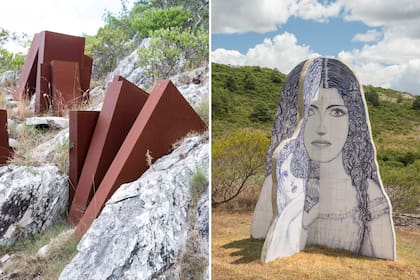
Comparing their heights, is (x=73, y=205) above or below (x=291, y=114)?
below

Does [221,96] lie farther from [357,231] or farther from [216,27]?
[357,231]

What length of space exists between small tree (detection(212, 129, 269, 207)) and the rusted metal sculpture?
7.67 feet

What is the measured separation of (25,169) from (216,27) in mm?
4015

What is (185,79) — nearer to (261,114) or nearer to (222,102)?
(261,114)

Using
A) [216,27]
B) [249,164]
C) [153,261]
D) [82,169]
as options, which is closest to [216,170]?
[249,164]

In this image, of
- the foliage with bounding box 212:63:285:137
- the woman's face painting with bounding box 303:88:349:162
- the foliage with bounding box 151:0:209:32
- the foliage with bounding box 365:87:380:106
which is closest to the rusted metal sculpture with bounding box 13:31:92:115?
the foliage with bounding box 151:0:209:32

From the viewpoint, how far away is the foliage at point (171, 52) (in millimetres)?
4895

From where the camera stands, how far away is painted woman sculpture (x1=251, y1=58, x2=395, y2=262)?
4285 mm

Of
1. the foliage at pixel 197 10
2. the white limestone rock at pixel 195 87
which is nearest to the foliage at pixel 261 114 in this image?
the foliage at pixel 197 10

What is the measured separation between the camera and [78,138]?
11.6 ft

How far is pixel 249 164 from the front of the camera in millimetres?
7066

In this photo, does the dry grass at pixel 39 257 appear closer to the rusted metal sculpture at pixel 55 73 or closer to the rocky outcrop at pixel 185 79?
the rocky outcrop at pixel 185 79

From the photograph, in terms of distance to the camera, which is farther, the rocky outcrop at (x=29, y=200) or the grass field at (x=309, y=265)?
the grass field at (x=309, y=265)

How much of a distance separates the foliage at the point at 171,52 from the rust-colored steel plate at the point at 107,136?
1.44 m
